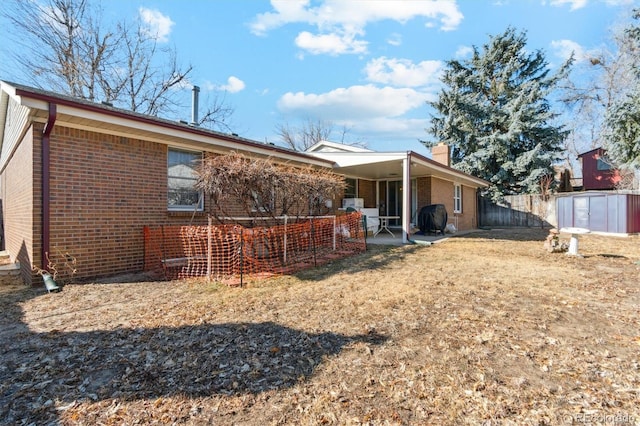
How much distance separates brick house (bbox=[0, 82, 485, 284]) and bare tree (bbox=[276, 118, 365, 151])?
26.1m

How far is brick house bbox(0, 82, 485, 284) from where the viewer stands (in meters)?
5.61

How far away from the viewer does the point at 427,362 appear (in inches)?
114

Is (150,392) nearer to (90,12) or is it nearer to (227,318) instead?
(227,318)

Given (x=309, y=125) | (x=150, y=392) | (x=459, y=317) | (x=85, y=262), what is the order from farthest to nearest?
1. (x=309, y=125)
2. (x=85, y=262)
3. (x=459, y=317)
4. (x=150, y=392)

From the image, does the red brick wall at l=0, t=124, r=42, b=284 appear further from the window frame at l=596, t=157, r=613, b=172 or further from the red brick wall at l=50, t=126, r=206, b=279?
the window frame at l=596, t=157, r=613, b=172

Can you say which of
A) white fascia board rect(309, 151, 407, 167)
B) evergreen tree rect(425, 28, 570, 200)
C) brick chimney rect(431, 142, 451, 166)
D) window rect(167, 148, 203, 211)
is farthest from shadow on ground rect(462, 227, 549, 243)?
window rect(167, 148, 203, 211)

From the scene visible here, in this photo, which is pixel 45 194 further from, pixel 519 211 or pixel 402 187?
pixel 519 211

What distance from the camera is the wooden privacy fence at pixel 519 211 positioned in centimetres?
1988

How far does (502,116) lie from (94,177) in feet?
79.3

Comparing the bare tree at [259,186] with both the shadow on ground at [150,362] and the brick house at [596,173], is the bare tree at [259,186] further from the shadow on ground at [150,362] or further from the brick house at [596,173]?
the brick house at [596,173]

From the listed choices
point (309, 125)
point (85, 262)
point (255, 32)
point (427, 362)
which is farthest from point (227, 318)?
point (309, 125)

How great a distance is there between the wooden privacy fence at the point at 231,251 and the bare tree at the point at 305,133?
26773 mm

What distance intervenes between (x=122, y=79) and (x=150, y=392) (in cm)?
2123

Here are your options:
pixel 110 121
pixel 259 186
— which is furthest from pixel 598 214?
pixel 110 121
